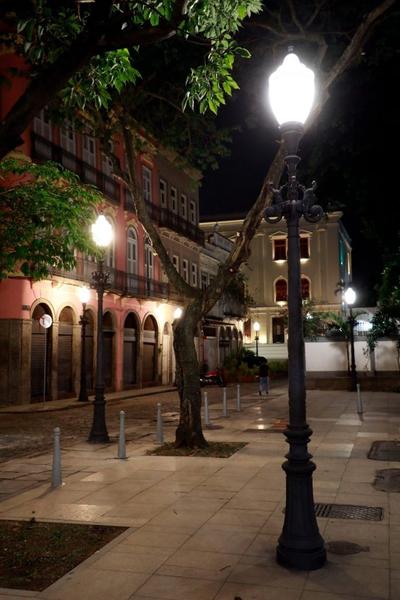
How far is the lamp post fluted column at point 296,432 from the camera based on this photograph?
534cm

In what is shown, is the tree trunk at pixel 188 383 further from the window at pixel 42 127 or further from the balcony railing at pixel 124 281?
the window at pixel 42 127

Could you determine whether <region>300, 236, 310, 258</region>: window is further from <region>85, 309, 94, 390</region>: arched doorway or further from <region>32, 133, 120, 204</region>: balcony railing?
<region>85, 309, 94, 390</region>: arched doorway

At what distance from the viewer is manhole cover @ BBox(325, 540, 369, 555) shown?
225 inches

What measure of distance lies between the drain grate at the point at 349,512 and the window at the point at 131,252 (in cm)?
2611

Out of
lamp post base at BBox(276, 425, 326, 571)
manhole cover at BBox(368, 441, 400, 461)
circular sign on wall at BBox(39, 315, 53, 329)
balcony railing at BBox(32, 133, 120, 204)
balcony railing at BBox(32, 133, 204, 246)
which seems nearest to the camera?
lamp post base at BBox(276, 425, 326, 571)

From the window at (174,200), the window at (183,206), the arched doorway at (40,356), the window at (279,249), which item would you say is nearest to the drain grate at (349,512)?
the arched doorway at (40,356)

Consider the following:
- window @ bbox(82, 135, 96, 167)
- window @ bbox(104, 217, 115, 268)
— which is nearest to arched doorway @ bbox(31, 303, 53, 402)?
window @ bbox(104, 217, 115, 268)

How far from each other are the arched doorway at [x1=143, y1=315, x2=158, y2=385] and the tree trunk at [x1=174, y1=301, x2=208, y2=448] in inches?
881

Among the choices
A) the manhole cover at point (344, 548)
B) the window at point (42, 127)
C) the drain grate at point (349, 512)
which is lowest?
the drain grate at point (349, 512)

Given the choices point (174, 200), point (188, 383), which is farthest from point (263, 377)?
point (174, 200)

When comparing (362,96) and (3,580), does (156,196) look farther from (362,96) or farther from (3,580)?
(3,580)

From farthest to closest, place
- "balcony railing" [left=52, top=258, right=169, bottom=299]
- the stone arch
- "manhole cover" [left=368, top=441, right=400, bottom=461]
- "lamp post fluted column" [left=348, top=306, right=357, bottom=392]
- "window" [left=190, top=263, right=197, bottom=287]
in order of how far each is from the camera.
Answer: "window" [left=190, top=263, right=197, bottom=287] < the stone arch < "balcony railing" [left=52, top=258, right=169, bottom=299] < "lamp post fluted column" [left=348, top=306, right=357, bottom=392] < "manhole cover" [left=368, top=441, right=400, bottom=461]

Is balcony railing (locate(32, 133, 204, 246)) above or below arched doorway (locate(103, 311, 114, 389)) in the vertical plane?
above

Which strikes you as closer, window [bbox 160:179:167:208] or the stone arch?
the stone arch
